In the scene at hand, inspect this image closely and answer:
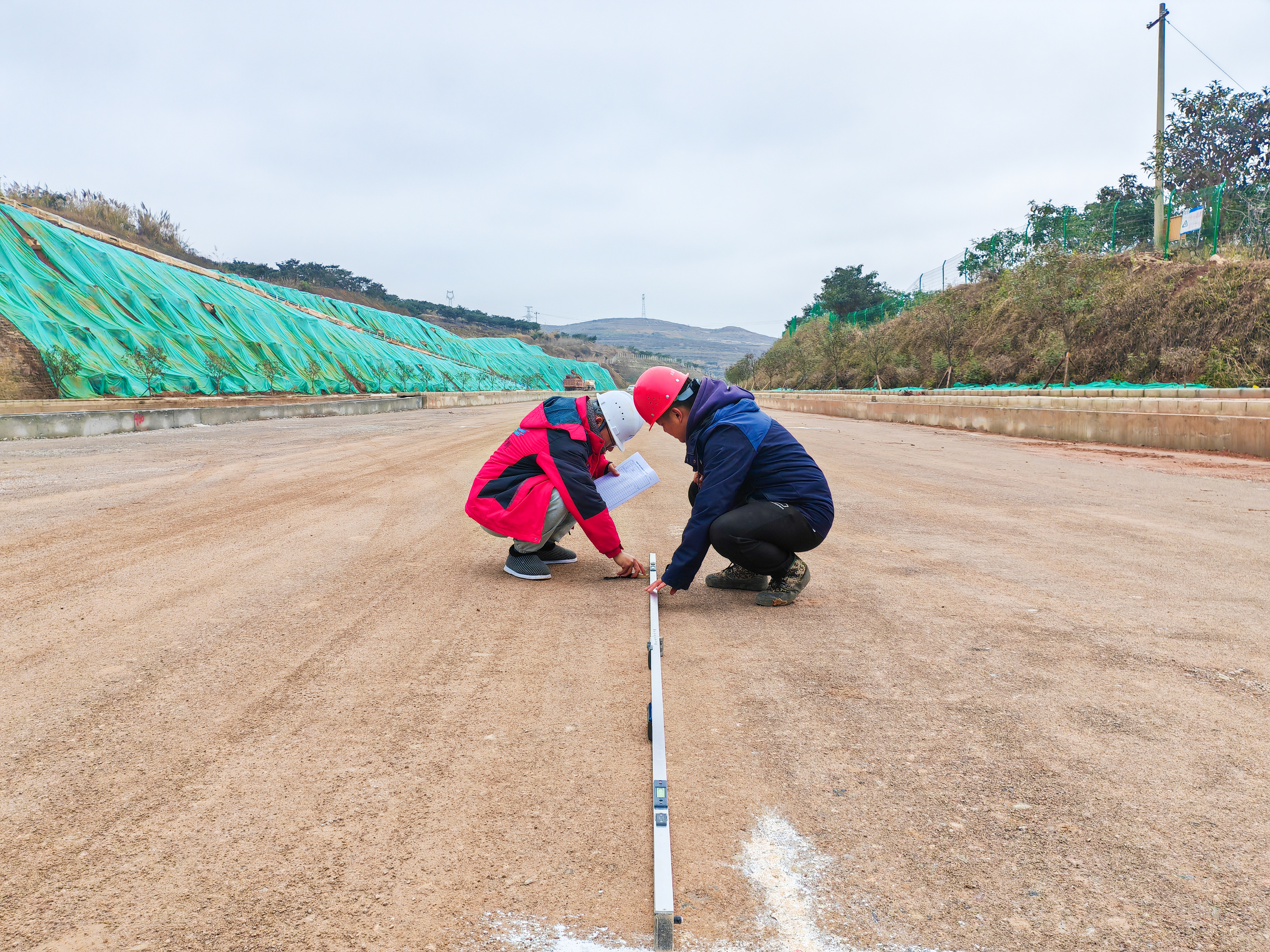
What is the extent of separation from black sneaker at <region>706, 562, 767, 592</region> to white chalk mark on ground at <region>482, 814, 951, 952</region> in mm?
2772

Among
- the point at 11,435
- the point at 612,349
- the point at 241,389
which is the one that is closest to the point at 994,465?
the point at 11,435

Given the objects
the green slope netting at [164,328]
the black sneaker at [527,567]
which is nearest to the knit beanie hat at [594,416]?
the black sneaker at [527,567]

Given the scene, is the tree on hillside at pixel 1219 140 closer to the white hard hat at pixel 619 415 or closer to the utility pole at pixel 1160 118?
the utility pole at pixel 1160 118

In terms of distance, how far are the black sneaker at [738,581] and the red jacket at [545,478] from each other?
695 mm

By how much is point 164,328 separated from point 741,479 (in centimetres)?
3058

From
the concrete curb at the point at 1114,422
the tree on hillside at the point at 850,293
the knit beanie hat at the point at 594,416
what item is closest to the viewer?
the knit beanie hat at the point at 594,416

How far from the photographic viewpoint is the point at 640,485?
4918 mm

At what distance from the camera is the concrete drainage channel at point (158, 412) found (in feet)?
48.2

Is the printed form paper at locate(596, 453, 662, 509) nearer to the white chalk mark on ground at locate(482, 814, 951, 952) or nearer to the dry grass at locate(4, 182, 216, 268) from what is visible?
the white chalk mark on ground at locate(482, 814, 951, 952)

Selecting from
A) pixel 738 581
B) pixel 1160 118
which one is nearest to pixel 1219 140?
pixel 1160 118

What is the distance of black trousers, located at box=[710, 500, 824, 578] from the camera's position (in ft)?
13.7

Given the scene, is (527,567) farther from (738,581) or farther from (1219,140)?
(1219,140)

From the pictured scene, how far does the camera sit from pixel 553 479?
4605 millimetres

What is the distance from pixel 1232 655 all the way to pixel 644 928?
3.17m
